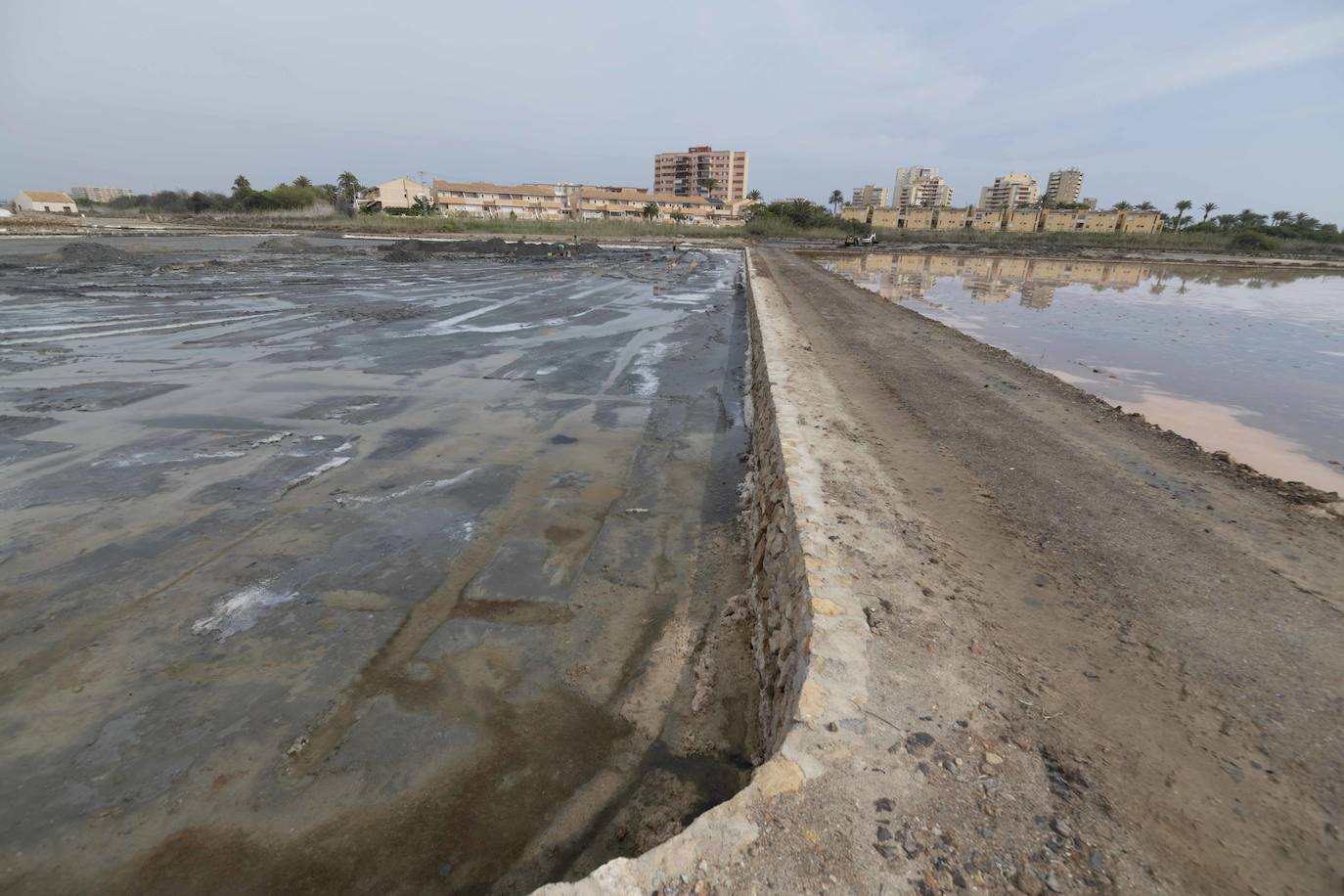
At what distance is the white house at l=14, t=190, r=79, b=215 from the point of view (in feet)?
282

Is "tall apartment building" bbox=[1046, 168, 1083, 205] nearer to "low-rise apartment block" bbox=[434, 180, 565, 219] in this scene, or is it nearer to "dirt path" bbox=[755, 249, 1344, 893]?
"low-rise apartment block" bbox=[434, 180, 565, 219]

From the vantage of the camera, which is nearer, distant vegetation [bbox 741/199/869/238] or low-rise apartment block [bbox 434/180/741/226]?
distant vegetation [bbox 741/199/869/238]

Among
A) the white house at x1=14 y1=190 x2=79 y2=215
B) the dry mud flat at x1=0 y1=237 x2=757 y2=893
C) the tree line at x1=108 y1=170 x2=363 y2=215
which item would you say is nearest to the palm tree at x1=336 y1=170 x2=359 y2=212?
the tree line at x1=108 y1=170 x2=363 y2=215

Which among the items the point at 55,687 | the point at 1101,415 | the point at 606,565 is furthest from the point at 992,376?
the point at 55,687

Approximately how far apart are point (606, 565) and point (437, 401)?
505 centimetres

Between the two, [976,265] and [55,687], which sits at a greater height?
[976,265]

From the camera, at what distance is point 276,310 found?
50.2ft

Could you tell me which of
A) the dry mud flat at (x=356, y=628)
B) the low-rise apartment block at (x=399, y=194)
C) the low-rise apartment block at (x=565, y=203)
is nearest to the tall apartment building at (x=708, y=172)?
the low-rise apartment block at (x=565, y=203)

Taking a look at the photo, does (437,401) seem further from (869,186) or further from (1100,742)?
(869,186)

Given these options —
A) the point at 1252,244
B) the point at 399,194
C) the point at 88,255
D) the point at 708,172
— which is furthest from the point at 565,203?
the point at 1252,244

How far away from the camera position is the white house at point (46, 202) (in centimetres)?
8581

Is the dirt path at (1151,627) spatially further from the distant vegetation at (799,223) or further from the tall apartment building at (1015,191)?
the tall apartment building at (1015,191)

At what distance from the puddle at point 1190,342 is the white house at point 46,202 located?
118 metres

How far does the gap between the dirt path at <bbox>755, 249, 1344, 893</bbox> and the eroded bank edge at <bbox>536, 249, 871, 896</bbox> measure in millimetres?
305
